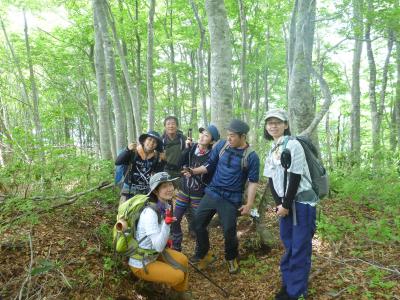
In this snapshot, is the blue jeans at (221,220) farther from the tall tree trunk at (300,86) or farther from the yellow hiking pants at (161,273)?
the tall tree trunk at (300,86)

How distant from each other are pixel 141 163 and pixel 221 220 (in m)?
1.60

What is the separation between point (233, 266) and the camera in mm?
4898

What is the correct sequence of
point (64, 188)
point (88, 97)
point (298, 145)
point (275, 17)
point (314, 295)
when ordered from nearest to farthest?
point (298, 145), point (314, 295), point (64, 188), point (275, 17), point (88, 97)

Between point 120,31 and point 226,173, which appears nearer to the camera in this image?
point 226,173

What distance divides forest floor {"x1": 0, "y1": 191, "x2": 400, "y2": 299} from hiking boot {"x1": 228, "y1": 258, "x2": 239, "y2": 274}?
3.5 inches

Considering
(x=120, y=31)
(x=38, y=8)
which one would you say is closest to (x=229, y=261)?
(x=120, y=31)

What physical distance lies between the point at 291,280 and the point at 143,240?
1904 millimetres

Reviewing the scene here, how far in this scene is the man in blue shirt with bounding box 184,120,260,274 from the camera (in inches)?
184

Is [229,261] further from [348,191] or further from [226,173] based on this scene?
[348,191]

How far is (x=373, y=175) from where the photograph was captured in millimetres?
8148

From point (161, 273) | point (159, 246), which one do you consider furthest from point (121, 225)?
point (161, 273)

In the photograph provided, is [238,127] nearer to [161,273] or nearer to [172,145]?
[172,145]

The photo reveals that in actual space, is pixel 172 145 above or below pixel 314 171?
above

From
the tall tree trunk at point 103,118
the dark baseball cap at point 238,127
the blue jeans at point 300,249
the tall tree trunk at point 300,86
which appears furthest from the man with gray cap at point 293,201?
the tall tree trunk at point 103,118
